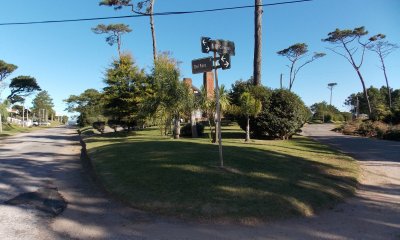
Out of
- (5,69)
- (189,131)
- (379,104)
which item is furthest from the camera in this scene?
(5,69)

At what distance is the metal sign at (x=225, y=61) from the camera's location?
8.76 metres

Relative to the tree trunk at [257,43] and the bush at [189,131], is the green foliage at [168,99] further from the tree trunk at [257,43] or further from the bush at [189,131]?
the tree trunk at [257,43]

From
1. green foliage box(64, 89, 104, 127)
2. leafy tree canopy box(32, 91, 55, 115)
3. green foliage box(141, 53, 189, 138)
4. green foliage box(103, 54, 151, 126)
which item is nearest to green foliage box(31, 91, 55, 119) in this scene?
leafy tree canopy box(32, 91, 55, 115)

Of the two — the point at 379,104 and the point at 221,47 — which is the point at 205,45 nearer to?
the point at 221,47

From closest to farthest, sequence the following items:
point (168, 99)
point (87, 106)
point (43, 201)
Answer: point (43, 201)
point (168, 99)
point (87, 106)

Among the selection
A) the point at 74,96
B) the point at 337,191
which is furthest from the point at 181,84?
the point at 74,96

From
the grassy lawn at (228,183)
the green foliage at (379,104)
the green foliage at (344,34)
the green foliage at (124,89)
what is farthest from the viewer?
the green foliage at (344,34)

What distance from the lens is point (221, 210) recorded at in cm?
635

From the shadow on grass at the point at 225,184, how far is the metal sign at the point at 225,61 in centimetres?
239

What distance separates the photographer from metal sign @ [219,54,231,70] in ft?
28.7

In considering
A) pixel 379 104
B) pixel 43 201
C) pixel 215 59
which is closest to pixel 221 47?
pixel 215 59

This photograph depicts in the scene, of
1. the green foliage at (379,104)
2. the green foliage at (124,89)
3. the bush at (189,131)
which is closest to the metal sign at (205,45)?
the bush at (189,131)

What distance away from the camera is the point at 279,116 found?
1897 cm

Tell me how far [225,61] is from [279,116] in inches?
425
